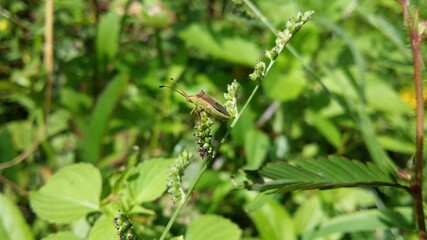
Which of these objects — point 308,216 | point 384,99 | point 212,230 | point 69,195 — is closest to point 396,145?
point 384,99

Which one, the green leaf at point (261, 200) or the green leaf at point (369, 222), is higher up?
the green leaf at point (369, 222)

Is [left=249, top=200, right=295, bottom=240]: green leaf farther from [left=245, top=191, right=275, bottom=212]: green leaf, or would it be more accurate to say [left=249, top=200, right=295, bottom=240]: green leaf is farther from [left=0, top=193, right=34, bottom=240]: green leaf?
[left=0, top=193, right=34, bottom=240]: green leaf

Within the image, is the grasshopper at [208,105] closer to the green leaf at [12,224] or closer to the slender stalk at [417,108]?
the slender stalk at [417,108]

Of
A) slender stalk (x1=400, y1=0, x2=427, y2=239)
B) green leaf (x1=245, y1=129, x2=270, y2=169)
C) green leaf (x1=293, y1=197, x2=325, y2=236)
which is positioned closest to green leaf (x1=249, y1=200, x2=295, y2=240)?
green leaf (x1=293, y1=197, x2=325, y2=236)

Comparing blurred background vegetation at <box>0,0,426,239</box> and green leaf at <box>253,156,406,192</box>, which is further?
blurred background vegetation at <box>0,0,426,239</box>

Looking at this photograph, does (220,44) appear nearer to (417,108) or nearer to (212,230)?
(212,230)

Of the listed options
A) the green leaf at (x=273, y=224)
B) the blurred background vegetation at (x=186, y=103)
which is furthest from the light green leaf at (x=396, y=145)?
the green leaf at (x=273, y=224)
